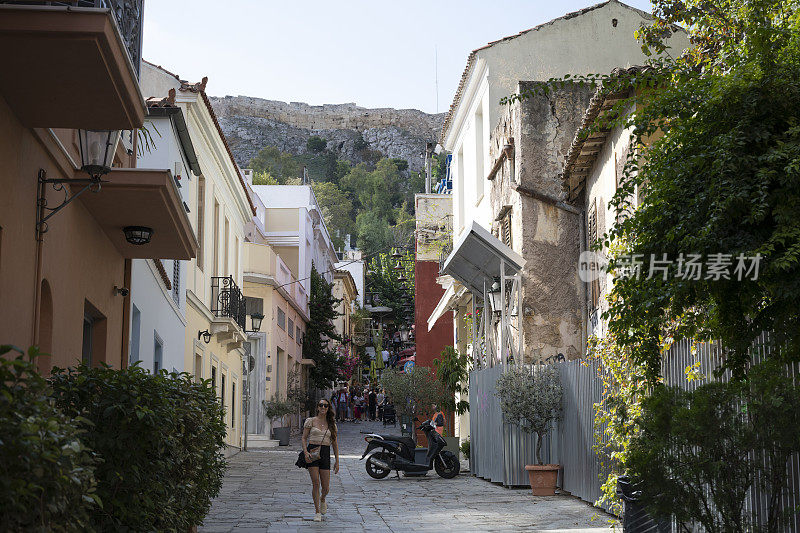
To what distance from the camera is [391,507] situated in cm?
1439

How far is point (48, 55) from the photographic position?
645 centimetres

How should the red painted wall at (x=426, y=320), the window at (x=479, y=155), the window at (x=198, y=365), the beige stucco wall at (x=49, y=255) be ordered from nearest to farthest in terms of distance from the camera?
the beige stucco wall at (x=49, y=255) < the window at (x=198, y=365) < the window at (x=479, y=155) < the red painted wall at (x=426, y=320)

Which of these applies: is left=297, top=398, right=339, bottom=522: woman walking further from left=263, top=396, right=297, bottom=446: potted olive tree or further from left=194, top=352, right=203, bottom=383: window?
left=263, top=396, right=297, bottom=446: potted olive tree

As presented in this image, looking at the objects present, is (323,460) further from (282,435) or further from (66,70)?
(282,435)

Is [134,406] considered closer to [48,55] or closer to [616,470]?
[48,55]

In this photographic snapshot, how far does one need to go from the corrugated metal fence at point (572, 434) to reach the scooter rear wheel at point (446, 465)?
18.8 inches

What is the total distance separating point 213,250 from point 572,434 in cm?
1282

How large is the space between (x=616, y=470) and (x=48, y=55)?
25.7 ft

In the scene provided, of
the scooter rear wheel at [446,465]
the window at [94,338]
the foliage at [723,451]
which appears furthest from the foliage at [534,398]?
the foliage at [723,451]

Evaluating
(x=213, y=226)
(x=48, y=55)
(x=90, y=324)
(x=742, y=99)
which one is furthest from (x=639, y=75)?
(x=213, y=226)

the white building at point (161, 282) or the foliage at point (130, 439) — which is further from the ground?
the white building at point (161, 282)

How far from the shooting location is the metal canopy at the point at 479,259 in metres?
18.0

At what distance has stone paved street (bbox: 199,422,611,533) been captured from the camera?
462 inches

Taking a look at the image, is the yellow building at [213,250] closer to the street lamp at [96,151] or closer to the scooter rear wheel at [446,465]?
the scooter rear wheel at [446,465]
